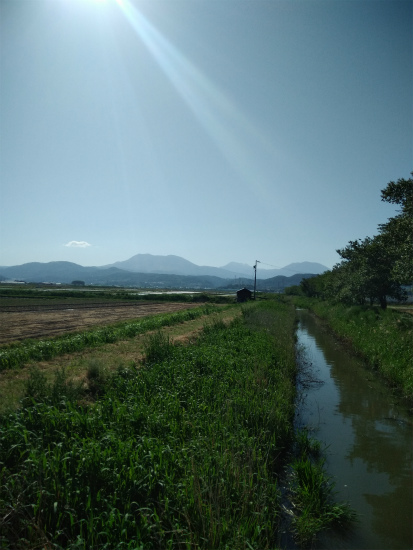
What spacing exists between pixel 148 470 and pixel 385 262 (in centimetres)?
2837

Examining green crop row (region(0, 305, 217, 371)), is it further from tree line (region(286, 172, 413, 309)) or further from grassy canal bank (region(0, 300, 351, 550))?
tree line (region(286, 172, 413, 309))

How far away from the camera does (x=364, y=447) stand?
796 cm

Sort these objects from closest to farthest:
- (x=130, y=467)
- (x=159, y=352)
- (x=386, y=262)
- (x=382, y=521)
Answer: (x=130, y=467) → (x=382, y=521) → (x=159, y=352) → (x=386, y=262)

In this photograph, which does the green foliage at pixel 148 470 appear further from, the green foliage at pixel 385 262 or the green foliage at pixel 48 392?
the green foliage at pixel 385 262

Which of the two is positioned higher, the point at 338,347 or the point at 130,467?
the point at 130,467

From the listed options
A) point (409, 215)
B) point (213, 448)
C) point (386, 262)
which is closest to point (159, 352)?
point (213, 448)

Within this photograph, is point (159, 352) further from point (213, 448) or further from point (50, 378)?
point (213, 448)

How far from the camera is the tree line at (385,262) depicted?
14948 millimetres

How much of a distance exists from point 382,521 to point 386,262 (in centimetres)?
2600

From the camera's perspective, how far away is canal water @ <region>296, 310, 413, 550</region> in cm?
522

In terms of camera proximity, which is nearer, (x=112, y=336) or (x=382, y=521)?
(x=382, y=521)

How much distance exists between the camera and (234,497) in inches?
188

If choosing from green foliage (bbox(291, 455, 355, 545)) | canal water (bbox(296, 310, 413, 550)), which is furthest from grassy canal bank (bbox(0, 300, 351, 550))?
canal water (bbox(296, 310, 413, 550))

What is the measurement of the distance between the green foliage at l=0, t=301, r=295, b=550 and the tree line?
34.3 feet
